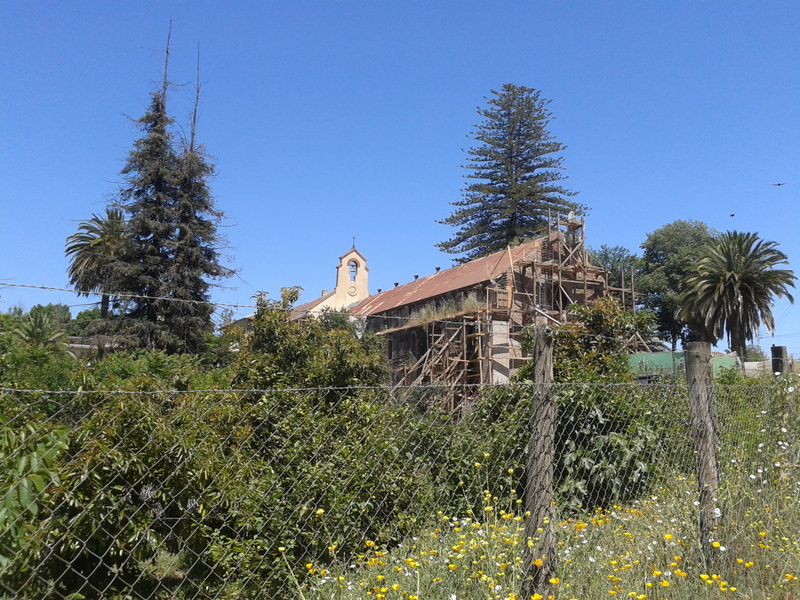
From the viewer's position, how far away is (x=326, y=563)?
5066 millimetres

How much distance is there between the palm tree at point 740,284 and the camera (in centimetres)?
3416

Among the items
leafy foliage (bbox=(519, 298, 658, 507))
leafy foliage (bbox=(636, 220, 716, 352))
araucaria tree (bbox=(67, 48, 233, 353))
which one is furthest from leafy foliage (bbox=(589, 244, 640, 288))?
leafy foliage (bbox=(519, 298, 658, 507))

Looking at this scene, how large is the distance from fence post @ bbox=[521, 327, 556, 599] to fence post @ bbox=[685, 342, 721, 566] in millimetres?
1383

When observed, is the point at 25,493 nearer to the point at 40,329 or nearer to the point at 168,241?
the point at 168,241

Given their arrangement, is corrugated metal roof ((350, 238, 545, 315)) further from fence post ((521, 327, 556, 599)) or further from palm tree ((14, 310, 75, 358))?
fence post ((521, 327, 556, 599))

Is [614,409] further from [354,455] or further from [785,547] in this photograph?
[354,455]

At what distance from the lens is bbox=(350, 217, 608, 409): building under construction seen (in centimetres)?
2738

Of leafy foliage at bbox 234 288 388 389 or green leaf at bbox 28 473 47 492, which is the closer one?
green leaf at bbox 28 473 47 492

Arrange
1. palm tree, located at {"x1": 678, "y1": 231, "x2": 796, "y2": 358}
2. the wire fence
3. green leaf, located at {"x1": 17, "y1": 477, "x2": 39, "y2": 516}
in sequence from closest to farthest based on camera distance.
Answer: green leaf, located at {"x1": 17, "y1": 477, "x2": 39, "y2": 516} → the wire fence → palm tree, located at {"x1": 678, "y1": 231, "x2": 796, "y2": 358}

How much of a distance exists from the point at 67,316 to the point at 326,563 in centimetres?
5932

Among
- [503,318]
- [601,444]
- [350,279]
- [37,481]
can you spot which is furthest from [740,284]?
[37,481]

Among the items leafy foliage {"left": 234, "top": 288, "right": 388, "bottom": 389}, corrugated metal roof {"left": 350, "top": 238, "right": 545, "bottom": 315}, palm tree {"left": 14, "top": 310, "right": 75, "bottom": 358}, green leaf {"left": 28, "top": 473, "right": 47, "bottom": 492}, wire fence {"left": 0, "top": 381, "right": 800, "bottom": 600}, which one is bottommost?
wire fence {"left": 0, "top": 381, "right": 800, "bottom": 600}

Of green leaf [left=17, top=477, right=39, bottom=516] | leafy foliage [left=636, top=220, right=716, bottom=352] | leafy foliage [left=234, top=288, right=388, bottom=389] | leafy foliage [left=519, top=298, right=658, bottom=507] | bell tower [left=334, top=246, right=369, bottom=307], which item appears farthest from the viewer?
leafy foliage [left=636, top=220, right=716, bottom=352]

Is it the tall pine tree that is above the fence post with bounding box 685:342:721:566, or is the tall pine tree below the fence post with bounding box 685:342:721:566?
above
